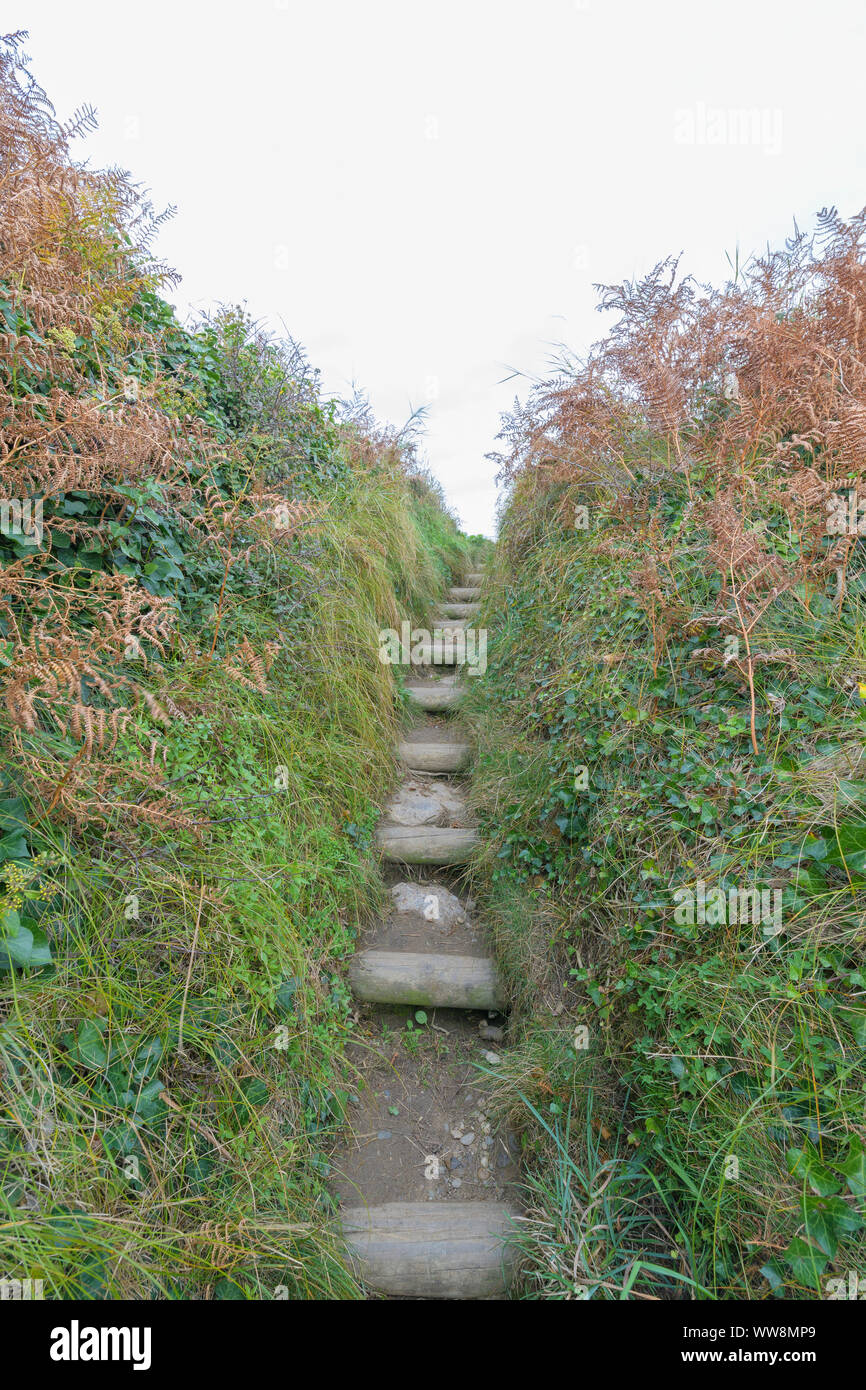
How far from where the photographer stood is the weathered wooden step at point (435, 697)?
4746 mm

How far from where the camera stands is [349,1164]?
2264 millimetres

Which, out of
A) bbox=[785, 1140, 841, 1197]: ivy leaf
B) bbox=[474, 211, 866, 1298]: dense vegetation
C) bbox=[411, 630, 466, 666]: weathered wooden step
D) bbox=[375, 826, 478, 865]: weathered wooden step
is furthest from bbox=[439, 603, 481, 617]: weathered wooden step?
bbox=[785, 1140, 841, 1197]: ivy leaf

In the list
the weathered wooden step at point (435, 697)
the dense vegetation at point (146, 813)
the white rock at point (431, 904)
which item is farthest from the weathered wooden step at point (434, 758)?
the white rock at point (431, 904)

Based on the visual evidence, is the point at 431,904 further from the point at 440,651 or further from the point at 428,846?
the point at 440,651

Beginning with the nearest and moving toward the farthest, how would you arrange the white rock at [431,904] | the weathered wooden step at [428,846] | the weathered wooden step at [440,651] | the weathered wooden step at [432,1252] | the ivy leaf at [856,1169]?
the ivy leaf at [856,1169], the weathered wooden step at [432,1252], the white rock at [431,904], the weathered wooden step at [428,846], the weathered wooden step at [440,651]

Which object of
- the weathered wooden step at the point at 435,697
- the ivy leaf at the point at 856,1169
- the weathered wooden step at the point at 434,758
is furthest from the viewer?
the weathered wooden step at the point at 435,697

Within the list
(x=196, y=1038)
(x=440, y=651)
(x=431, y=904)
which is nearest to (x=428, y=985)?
(x=431, y=904)

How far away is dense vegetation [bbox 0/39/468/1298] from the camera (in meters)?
1.48

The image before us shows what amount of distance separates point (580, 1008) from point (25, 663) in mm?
2272

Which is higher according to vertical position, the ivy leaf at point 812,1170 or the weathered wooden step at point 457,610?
the weathered wooden step at point 457,610

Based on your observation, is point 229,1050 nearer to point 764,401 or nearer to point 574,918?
point 574,918

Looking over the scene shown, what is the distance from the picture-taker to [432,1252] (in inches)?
78.3

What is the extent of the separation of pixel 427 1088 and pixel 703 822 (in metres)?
1.73

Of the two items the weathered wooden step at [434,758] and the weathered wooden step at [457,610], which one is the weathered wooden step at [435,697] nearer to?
the weathered wooden step at [434,758]
